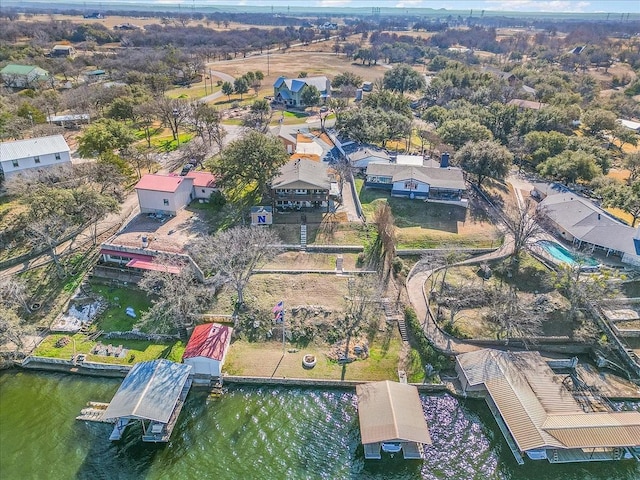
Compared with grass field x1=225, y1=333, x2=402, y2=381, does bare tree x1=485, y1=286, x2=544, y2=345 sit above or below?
above

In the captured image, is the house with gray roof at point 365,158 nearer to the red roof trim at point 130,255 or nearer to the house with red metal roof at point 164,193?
the house with red metal roof at point 164,193

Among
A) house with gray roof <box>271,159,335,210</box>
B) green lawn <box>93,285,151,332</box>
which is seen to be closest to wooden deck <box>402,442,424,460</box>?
green lawn <box>93,285,151,332</box>

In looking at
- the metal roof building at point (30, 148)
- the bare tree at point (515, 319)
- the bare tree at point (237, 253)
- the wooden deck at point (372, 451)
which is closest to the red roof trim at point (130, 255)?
the bare tree at point (237, 253)

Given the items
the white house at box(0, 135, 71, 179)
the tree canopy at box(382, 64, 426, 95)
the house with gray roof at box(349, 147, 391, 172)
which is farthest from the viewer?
the tree canopy at box(382, 64, 426, 95)

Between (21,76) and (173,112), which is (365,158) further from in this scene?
(21,76)

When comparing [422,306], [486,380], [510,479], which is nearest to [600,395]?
[486,380]

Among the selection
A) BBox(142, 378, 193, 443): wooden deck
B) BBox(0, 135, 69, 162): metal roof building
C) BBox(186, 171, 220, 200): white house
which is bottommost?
BBox(142, 378, 193, 443): wooden deck

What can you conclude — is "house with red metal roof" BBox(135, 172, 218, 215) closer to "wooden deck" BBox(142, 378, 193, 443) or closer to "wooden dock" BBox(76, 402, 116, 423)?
"wooden dock" BBox(76, 402, 116, 423)
